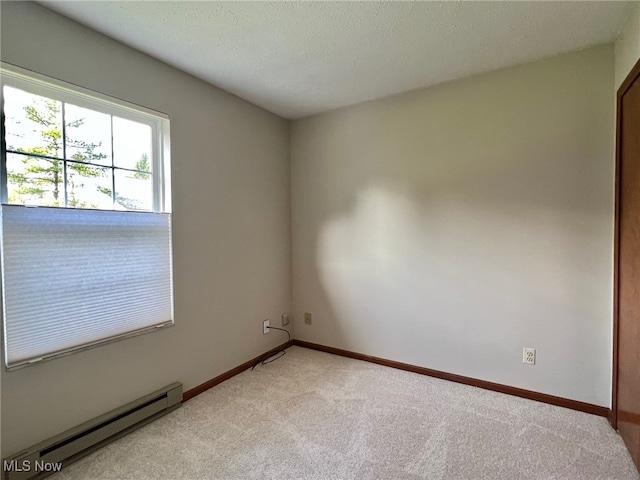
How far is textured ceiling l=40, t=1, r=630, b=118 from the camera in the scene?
1.59 m

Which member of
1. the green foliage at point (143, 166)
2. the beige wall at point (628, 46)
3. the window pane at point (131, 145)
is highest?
the beige wall at point (628, 46)

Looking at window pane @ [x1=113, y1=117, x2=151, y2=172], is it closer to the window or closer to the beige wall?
the window

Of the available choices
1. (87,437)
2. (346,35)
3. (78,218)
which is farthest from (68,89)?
(87,437)

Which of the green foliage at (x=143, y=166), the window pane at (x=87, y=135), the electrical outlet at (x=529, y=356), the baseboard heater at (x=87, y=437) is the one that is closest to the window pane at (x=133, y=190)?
the green foliage at (x=143, y=166)

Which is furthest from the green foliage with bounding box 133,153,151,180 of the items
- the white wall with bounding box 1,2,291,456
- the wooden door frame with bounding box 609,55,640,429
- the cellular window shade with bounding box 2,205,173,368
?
the wooden door frame with bounding box 609,55,640,429

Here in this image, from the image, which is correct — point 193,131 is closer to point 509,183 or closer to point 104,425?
point 104,425

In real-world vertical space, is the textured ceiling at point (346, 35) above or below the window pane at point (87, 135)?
Answer: above

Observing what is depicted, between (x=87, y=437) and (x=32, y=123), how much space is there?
66.6 inches

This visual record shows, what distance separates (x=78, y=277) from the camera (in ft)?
5.61

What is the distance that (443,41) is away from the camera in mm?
1876

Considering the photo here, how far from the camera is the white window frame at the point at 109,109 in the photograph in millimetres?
1512

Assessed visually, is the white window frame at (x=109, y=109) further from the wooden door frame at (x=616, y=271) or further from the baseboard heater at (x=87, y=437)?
the wooden door frame at (x=616, y=271)

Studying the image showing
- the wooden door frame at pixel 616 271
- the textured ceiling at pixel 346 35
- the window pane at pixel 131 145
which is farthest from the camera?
the window pane at pixel 131 145

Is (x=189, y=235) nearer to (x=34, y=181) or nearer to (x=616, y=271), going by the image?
(x=34, y=181)
